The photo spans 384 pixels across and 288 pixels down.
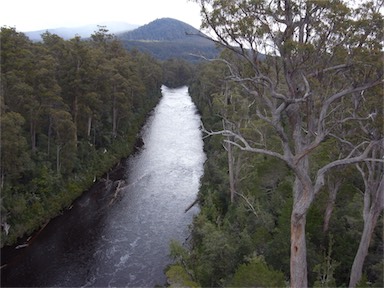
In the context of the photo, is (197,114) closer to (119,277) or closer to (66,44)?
(66,44)

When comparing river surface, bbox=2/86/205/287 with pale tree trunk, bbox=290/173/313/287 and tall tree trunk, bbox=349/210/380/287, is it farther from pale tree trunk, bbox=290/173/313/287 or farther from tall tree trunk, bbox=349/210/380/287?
pale tree trunk, bbox=290/173/313/287

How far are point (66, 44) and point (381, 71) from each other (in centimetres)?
2234

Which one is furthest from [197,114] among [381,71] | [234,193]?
[381,71]

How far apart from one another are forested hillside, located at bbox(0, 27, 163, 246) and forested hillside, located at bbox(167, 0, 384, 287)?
880 centimetres

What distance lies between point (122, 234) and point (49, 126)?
26.6ft

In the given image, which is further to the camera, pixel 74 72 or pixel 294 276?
pixel 74 72

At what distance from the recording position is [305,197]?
8.66m

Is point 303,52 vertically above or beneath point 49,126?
above

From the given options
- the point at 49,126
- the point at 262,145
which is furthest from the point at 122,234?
the point at 262,145

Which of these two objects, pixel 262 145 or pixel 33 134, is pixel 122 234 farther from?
pixel 262 145

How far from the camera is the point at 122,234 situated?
19.7 metres

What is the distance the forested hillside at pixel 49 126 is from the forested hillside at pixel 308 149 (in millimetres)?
8803

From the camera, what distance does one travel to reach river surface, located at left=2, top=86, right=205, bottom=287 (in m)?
16.0

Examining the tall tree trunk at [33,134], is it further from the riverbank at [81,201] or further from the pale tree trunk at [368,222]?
the pale tree trunk at [368,222]
